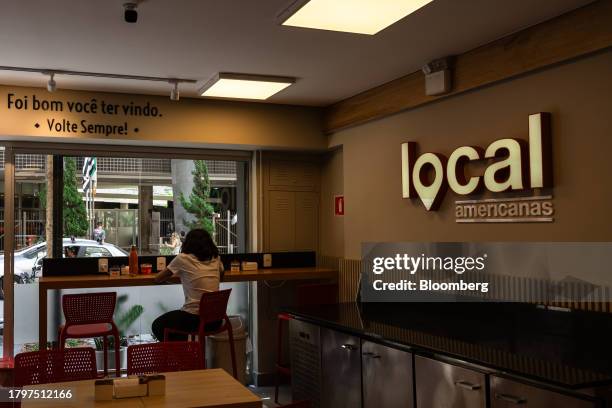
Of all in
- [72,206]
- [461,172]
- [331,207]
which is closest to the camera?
[461,172]

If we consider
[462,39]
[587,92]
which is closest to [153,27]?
[462,39]

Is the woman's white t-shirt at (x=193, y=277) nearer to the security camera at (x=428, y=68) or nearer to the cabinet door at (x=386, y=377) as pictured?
→ the cabinet door at (x=386, y=377)

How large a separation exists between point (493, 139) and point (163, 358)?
2563 millimetres

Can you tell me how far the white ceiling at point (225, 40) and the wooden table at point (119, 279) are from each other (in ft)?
5.45

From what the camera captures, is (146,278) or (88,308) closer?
(88,308)

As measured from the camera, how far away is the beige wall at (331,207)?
645 cm

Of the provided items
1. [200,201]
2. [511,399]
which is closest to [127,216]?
[200,201]

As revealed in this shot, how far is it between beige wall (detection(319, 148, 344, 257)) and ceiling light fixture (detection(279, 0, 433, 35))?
282 centimetres

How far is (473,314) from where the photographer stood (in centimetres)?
412

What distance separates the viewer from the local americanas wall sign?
380cm

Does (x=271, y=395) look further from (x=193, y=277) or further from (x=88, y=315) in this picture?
(x=88, y=315)

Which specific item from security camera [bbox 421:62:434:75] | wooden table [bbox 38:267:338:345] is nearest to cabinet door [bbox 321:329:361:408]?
wooden table [bbox 38:267:338:345]

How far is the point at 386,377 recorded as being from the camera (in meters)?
3.47

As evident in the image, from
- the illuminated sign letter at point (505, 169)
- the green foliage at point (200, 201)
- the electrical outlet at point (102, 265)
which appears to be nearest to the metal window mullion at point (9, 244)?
the electrical outlet at point (102, 265)
